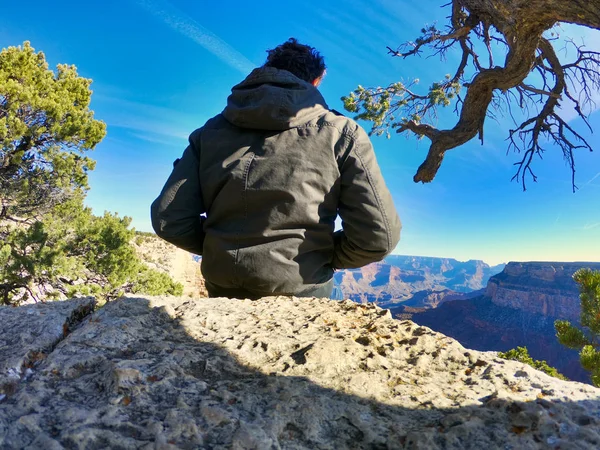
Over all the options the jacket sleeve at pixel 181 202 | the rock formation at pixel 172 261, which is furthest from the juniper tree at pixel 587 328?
the rock formation at pixel 172 261

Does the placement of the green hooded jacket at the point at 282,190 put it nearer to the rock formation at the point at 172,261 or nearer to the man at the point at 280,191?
the man at the point at 280,191

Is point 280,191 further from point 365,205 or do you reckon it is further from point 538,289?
point 538,289

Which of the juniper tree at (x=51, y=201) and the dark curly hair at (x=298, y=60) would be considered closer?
the dark curly hair at (x=298, y=60)

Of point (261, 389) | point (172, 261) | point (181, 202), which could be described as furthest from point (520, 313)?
point (261, 389)

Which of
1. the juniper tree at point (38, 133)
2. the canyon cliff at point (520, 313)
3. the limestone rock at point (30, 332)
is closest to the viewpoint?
the limestone rock at point (30, 332)

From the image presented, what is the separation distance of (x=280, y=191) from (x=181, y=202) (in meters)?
0.62

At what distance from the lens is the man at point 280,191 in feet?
5.95

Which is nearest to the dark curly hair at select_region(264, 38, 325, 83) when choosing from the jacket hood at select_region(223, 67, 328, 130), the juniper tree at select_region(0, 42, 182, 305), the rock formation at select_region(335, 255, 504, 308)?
the jacket hood at select_region(223, 67, 328, 130)

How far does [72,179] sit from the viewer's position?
25.0 ft

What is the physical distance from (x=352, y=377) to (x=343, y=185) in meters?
1.10

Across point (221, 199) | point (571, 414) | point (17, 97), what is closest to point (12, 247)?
point (17, 97)

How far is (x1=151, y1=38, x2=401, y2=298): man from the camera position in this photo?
1.81m

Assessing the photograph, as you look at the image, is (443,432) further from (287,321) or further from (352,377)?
(287,321)

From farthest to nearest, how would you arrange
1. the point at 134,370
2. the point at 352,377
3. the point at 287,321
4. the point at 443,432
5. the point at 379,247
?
the point at 379,247 < the point at 287,321 < the point at 352,377 < the point at 134,370 < the point at 443,432
